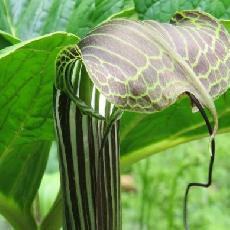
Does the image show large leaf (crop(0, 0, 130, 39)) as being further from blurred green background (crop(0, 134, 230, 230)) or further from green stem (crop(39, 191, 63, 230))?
blurred green background (crop(0, 134, 230, 230))

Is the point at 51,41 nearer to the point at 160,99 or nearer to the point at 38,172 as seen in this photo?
the point at 160,99

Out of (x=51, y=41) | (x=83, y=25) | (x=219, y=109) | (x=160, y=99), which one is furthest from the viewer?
(x=83, y=25)

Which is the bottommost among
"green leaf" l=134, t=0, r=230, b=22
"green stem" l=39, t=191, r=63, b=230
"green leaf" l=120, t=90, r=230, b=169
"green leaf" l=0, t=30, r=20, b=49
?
"green stem" l=39, t=191, r=63, b=230

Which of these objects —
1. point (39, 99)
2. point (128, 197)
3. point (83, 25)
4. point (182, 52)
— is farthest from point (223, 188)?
point (182, 52)

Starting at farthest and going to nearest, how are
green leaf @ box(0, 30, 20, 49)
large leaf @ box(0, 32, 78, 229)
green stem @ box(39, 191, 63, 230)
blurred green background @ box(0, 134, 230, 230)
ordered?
blurred green background @ box(0, 134, 230, 230)
green stem @ box(39, 191, 63, 230)
green leaf @ box(0, 30, 20, 49)
large leaf @ box(0, 32, 78, 229)

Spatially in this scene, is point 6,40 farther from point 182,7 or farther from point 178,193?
point 178,193

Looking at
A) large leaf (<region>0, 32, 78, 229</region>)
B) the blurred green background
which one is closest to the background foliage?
large leaf (<region>0, 32, 78, 229</region>)

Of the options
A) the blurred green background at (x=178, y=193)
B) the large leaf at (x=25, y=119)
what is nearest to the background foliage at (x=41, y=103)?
the large leaf at (x=25, y=119)
